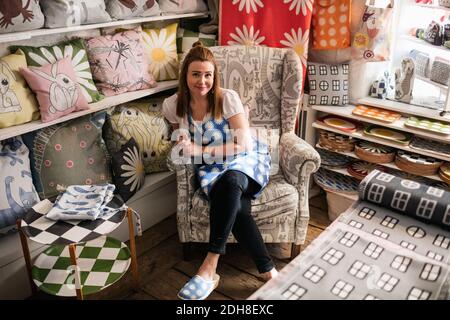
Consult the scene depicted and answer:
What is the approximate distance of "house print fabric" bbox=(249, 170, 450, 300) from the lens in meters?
1.37

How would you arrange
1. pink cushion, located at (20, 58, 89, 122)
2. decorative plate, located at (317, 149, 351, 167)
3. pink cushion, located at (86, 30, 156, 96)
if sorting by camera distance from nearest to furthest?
pink cushion, located at (20, 58, 89, 122)
pink cushion, located at (86, 30, 156, 96)
decorative plate, located at (317, 149, 351, 167)

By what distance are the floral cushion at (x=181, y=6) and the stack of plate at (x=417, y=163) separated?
1.47 m

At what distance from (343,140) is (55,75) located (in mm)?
1586

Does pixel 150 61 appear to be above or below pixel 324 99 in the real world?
above

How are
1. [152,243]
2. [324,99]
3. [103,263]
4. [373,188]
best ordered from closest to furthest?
1. [373,188]
2. [103,263]
3. [152,243]
4. [324,99]

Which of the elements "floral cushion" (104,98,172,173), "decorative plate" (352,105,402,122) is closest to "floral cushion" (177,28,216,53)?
"floral cushion" (104,98,172,173)

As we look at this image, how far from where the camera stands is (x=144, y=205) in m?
2.55

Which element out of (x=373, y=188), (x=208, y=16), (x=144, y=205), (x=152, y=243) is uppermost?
(x=208, y=16)

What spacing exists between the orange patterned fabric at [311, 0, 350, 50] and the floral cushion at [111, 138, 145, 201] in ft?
4.05

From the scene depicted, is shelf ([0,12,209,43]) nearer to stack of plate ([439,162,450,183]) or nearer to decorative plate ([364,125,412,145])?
decorative plate ([364,125,412,145])
